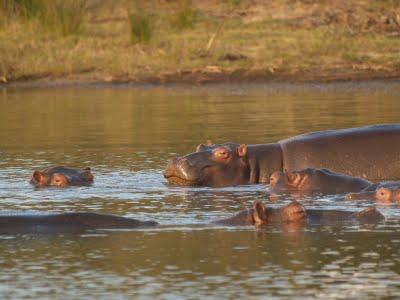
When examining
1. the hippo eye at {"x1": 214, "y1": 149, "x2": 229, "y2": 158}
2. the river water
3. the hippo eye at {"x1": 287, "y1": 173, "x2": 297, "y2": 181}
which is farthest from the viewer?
the hippo eye at {"x1": 214, "y1": 149, "x2": 229, "y2": 158}

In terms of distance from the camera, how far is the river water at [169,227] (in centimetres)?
576

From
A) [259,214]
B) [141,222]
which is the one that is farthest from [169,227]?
[259,214]

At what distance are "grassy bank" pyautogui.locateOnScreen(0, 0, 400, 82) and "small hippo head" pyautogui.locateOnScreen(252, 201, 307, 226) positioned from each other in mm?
10688

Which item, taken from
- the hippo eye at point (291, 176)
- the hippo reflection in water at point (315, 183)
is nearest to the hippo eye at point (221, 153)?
the hippo reflection in water at point (315, 183)

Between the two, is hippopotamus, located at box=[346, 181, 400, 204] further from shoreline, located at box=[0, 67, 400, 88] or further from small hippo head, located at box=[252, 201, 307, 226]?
shoreline, located at box=[0, 67, 400, 88]

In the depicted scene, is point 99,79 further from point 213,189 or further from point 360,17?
point 213,189

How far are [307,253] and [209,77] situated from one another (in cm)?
1177

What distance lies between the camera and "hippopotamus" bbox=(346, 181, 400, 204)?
25.9ft

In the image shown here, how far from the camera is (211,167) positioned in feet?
30.2

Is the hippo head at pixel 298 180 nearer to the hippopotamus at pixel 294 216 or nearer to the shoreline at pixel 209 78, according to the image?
the hippopotamus at pixel 294 216

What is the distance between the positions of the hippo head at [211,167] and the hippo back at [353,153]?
0.37 metres

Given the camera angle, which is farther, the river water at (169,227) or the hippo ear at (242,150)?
the hippo ear at (242,150)

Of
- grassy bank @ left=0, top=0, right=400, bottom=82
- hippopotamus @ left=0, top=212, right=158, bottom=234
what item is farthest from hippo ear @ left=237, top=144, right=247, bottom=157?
grassy bank @ left=0, top=0, right=400, bottom=82

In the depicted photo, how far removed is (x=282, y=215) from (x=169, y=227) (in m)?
0.60
